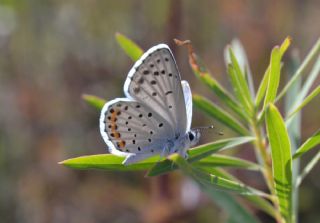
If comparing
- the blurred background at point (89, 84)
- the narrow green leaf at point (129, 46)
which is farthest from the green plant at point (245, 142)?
the blurred background at point (89, 84)

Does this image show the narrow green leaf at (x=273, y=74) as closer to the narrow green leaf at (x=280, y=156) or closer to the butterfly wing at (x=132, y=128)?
the narrow green leaf at (x=280, y=156)

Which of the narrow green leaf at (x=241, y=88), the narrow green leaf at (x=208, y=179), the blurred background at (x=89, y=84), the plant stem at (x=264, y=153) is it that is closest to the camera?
the narrow green leaf at (x=208, y=179)

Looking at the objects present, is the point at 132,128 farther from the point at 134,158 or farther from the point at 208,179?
the point at 208,179

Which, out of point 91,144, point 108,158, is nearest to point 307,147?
point 108,158

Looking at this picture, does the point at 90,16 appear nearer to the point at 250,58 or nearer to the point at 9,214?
the point at 250,58

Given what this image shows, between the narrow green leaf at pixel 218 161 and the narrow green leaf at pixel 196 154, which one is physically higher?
the narrow green leaf at pixel 196 154

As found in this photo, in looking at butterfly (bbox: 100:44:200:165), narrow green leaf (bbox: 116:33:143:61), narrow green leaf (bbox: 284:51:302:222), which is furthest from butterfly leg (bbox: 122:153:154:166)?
narrow green leaf (bbox: 284:51:302:222)

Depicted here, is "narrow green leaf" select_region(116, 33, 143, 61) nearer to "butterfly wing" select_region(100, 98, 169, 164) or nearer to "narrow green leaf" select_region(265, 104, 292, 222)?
"butterfly wing" select_region(100, 98, 169, 164)
